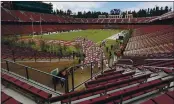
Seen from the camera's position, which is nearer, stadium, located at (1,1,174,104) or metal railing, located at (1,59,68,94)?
stadium, located at (1,1,174,104)

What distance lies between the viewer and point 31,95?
4219 millimetres

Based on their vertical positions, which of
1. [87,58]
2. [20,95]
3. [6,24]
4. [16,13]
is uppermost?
[16,13]

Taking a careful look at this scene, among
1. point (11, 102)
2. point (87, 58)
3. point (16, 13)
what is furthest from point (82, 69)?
point (16, 13)

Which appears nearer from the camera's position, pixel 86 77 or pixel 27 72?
pixel 27 72

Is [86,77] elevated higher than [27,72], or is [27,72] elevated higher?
[27,72]

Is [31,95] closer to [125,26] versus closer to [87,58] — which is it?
[87,58]

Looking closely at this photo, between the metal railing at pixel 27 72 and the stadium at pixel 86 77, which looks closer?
the stadium at pixel 86 77

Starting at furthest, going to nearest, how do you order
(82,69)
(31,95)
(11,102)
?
(82,69)
(31,95)
(11,102)

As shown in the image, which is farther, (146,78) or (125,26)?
(125,26)

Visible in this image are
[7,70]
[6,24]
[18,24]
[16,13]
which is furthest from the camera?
[16,13]

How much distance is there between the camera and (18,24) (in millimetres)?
48906

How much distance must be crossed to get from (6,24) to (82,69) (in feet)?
131

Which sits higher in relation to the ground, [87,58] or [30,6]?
[30,6]

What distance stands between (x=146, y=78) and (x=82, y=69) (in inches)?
273
